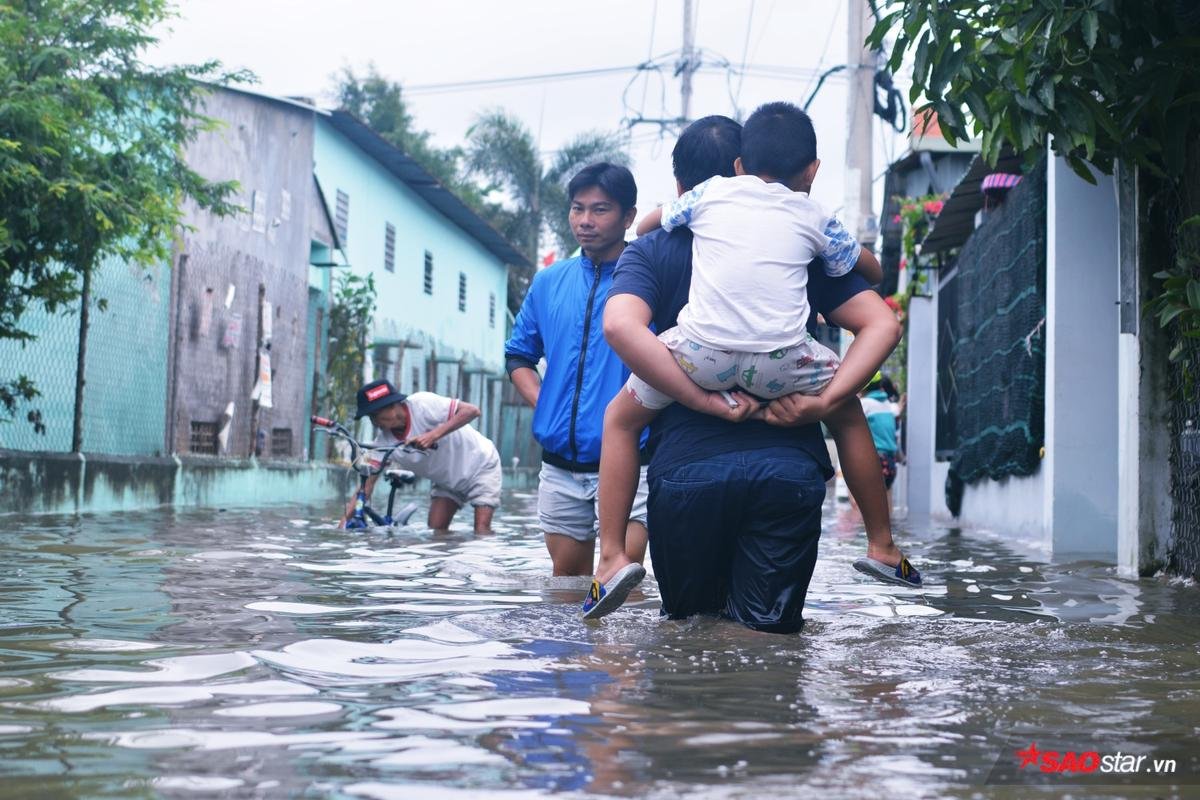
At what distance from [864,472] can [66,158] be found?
7.74m

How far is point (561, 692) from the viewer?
3410 mm

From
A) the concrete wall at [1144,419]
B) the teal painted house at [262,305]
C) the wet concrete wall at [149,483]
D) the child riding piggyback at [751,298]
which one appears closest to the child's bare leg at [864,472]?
the child riding piggyback at [751,298]

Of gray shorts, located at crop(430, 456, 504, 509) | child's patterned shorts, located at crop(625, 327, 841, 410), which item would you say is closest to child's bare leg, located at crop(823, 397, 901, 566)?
child's patterned shorts, located at crop(625, 327, 841, 410)

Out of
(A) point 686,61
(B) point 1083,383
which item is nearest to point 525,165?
(A) point 686,61

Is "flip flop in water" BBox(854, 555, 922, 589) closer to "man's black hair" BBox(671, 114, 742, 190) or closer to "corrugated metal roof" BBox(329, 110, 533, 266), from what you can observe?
"man's black hair" BBox(671, 114, 742, 190)

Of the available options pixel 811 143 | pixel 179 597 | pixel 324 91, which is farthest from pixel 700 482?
pixel 324 91

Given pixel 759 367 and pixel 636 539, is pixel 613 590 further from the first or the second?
pixel 636 539

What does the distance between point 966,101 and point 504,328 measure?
36.6 meters

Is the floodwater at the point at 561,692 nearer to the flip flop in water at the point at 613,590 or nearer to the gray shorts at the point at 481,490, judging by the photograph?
the flip flop in water at the point at 613,590

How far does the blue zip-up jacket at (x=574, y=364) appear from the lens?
560cm

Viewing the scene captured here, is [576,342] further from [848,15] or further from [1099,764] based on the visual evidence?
[848,15]

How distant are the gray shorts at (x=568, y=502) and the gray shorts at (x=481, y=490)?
4.87 m

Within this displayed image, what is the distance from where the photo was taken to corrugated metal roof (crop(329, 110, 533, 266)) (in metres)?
26.1

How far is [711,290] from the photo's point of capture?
4203mm
